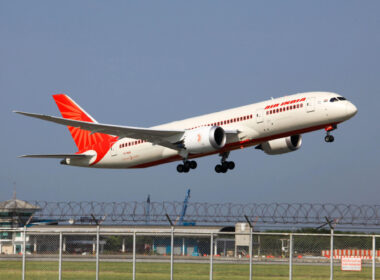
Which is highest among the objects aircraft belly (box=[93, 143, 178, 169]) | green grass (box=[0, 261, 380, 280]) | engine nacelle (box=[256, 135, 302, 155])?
engine nacelle (box=[256, 135, 302, 155])

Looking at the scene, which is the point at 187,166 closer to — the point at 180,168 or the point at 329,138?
the point at 180,168

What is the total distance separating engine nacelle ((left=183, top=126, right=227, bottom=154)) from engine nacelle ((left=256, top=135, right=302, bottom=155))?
7.12 metres

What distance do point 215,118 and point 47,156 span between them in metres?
14.5

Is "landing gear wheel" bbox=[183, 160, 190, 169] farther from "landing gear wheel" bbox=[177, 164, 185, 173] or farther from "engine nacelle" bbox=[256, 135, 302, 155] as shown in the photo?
"engine nacelle" bbox=[256, 135, 302, 155]

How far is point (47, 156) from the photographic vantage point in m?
54.2

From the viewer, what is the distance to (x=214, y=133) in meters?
45.6

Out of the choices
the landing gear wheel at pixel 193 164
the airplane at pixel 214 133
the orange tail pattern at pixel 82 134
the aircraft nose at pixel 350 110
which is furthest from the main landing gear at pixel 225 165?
the aircraft nose at pixel 350 110

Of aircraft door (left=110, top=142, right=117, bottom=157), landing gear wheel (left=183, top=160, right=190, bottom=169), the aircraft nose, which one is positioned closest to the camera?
the aircraft nose

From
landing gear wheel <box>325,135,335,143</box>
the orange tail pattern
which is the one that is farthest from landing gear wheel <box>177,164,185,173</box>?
landing gear wheel <box>325,135,335,143</box>

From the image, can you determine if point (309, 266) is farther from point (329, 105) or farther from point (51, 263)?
point (51, 263)

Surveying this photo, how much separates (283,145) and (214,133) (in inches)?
331

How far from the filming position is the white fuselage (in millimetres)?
42375

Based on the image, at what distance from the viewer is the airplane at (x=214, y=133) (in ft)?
141

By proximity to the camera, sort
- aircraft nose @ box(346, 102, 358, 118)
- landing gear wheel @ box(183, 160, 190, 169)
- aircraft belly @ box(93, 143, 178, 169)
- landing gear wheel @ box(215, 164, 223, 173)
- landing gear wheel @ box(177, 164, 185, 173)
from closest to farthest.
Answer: aircraft nose @ box(346, 102, 358, 118), landing gear wheel @ box(183, 160, 190, 169), landing gear wheel @ box(177, 164, 185, 173), aircraft belly @ box(93, 143, 178, 169), landing gear wheel @ box(215, 164, 223, 173)
